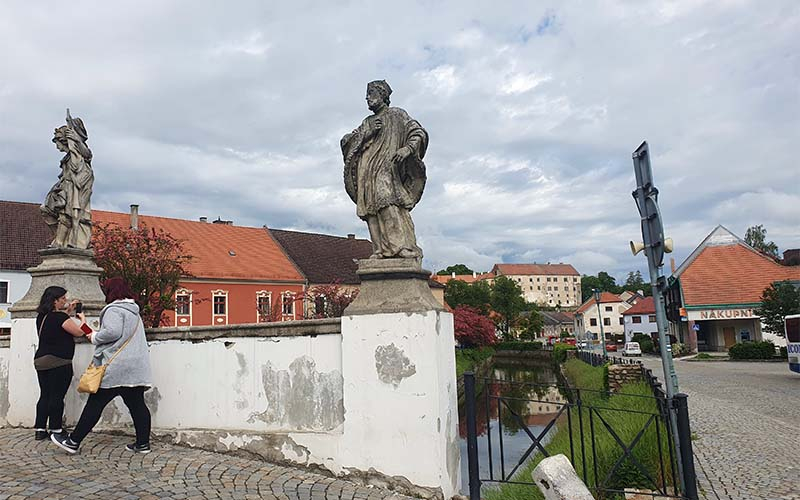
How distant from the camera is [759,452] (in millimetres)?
8039

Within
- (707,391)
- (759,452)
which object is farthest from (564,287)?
(759,452)

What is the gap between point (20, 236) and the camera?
32.7m

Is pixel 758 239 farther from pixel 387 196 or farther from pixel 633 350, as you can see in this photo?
pixel 387 196

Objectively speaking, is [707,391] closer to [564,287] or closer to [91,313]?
[91,313]

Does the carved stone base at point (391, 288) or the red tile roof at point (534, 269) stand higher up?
the red tile roof at point (534, 269)

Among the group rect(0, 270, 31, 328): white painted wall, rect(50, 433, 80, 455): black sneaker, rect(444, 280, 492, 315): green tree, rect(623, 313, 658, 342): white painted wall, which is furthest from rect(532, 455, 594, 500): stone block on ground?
rect(623, 313, 658, 342): white painted wall

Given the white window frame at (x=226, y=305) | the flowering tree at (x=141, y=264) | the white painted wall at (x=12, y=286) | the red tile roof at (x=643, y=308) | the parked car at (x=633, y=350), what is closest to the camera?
the flowering tree at (x=141, y=264)

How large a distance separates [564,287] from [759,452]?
494ft

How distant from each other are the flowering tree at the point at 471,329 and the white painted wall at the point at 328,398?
3783 centimetres

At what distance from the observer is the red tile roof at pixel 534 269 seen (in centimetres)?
15100

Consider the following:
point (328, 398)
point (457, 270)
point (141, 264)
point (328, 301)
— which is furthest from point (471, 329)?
point (457, 270)

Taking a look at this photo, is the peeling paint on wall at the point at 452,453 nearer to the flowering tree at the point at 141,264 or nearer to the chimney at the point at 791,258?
the flowering tree at the point at 141,264

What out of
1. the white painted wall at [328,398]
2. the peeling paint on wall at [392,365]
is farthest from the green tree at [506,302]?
the peeling paint on wall at [392,365]

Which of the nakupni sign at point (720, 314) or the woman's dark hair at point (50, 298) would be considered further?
the nakupni sign at point (720, 314)
